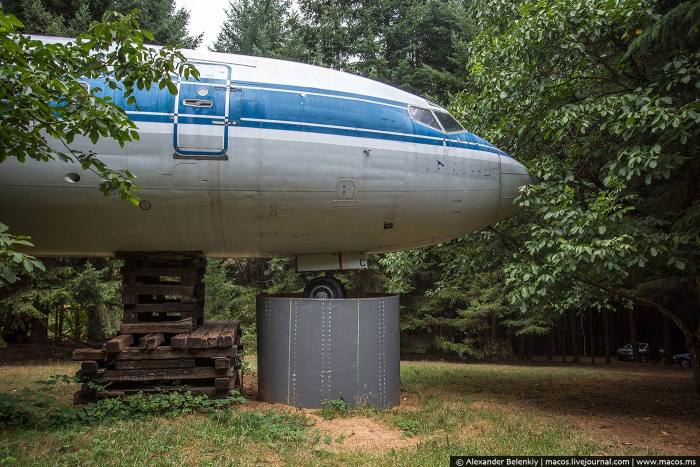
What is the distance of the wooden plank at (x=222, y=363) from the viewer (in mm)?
6914

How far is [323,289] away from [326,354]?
1.12 meters

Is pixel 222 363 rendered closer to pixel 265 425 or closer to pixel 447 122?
pixel 265 425

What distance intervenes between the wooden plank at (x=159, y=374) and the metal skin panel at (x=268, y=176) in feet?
5.66

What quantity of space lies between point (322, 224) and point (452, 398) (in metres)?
3.90

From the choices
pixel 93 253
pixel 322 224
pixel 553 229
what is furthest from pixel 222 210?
pixel 553 229

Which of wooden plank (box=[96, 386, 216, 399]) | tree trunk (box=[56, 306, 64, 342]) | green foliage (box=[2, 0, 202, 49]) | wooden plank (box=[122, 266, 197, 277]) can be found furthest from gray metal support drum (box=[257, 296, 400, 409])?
tree trunk (box=[56, 306, 64, 342])

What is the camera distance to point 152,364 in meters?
6.96

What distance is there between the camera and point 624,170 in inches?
248

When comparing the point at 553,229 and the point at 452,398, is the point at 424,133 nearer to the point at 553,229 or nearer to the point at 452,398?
the point at 553,229

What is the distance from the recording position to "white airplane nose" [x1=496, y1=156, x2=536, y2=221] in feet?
25.2

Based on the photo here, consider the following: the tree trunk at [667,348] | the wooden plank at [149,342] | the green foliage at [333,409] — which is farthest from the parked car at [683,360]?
the wooden plank at [149,342]

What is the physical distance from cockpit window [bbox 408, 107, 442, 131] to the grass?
13.8 ft

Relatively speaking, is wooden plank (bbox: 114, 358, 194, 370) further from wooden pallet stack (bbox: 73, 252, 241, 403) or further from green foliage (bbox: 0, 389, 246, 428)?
green foliage (bbox: 0, 389, 246, 428)

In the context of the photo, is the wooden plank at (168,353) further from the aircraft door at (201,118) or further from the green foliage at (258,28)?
the green foliage at (258,28)
